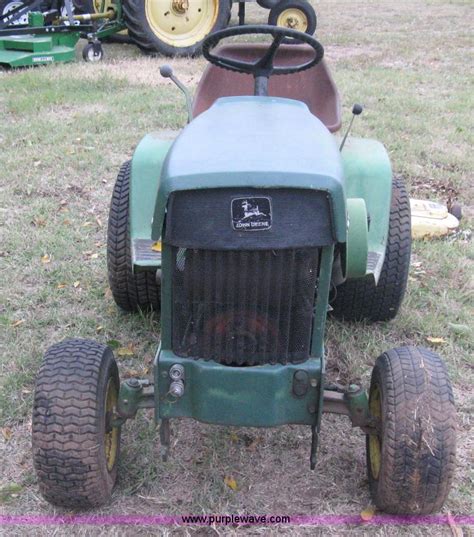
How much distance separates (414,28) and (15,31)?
20.5 feet

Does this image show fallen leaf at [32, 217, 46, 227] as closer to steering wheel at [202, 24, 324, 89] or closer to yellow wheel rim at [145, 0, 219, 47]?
steering wheel at [202, 24, 324, 89]

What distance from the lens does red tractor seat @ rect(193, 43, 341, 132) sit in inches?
135

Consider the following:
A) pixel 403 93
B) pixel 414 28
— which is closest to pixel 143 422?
pixel 403 93

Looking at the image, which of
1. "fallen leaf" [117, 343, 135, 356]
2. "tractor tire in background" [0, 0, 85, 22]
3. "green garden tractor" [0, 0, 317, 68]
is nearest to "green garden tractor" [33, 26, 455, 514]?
→ "fallen leaf" [117, 343, 135, 356]

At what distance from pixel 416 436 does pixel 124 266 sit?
1.51m

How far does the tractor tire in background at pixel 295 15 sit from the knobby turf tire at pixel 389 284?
6.82 metres

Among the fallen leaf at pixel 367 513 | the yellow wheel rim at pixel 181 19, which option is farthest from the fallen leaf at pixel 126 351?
the yellow wheel rim at pixel 181 19

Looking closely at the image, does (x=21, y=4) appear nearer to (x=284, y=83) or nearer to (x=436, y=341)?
(x=284, y=83)

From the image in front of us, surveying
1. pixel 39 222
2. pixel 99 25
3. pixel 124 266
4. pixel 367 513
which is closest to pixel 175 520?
pixel 367 513

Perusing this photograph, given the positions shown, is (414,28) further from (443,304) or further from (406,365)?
(406,365)

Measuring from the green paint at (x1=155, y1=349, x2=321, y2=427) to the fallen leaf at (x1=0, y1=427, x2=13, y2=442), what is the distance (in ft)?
2.61

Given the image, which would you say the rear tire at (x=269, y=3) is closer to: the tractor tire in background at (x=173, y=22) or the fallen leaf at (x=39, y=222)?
the tractor tire in background at (x=173, y=22)

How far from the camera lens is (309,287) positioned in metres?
1.95

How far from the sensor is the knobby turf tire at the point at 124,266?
9.79 feet
